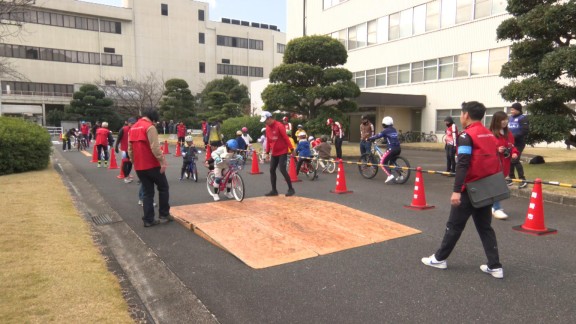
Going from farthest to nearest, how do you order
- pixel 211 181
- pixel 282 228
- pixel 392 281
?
pixel 211 181 → pixel 282 228 → pixel 392 281

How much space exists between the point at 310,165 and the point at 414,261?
7.22 meters

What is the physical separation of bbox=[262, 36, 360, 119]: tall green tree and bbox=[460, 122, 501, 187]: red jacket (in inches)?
554

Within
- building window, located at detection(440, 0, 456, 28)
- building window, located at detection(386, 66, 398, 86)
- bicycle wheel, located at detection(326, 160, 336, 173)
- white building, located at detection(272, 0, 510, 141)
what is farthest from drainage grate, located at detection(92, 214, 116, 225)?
building window, located at detection(386, 66, 398, 86)

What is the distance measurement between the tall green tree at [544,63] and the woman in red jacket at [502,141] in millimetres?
4554

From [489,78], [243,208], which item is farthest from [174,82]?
[243,208]

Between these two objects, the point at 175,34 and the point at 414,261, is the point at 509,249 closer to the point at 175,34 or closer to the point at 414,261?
the point at 414,261

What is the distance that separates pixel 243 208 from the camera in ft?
24.6

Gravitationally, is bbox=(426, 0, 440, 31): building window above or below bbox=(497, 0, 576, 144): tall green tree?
above

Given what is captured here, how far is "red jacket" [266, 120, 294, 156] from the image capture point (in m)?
8.57

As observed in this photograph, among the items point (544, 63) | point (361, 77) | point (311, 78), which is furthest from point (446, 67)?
point (544, 63)

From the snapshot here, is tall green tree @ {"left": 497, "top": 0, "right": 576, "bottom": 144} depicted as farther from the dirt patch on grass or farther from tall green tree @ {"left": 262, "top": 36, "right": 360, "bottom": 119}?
the dirt patch on grass

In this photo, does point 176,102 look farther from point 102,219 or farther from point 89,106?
point 102,219

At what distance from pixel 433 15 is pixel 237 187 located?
24143 millimetres

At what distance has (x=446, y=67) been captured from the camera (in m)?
26.7
